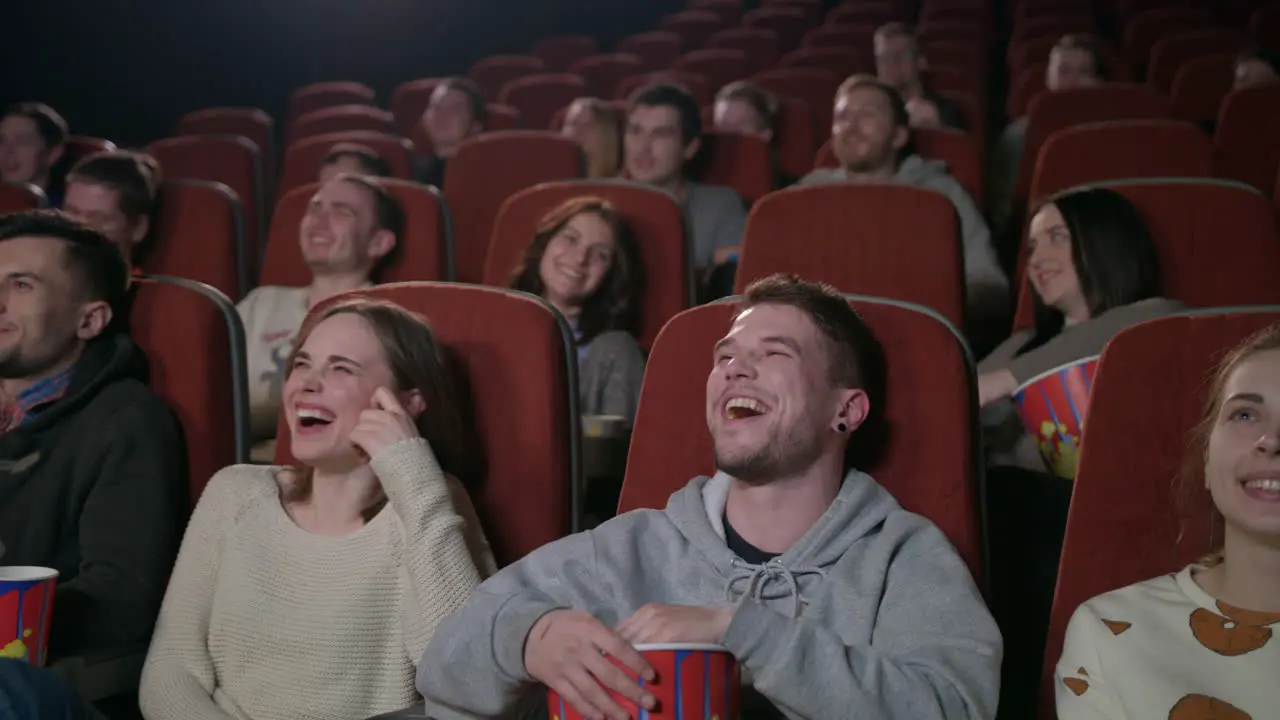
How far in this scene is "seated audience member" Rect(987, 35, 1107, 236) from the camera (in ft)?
13.2

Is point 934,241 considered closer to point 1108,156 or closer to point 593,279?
point 593,279

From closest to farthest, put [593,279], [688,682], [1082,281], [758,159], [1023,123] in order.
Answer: [688,682]
[1082,281]
[593,279]
[758,159]
[1023,123]

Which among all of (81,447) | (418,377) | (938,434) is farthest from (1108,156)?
(81,447)

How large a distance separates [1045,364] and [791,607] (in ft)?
2.90

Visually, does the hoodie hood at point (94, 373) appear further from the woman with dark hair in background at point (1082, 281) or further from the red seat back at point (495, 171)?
the red seat back at point (495, 171)

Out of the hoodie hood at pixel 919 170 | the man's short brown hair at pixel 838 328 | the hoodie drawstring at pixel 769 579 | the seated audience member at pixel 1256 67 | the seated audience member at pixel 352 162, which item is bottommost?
the hoodie drawstring at pixel 769 579

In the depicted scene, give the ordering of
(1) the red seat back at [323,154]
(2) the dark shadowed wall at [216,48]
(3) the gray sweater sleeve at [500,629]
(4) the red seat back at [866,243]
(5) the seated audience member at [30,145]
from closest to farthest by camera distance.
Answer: (3) the gray sweater sleeve at [500,629] < (4) the red seat back at [866,243] < (5) the seated audience member at [30,145] < (1) the red seat back at [323,154] < (2) the dark shadowed wall at [216,48]

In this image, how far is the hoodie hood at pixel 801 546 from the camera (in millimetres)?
1385

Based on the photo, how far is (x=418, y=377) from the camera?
1626 millimetres

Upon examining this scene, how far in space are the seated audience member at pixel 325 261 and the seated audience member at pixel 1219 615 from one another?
1.66 metres

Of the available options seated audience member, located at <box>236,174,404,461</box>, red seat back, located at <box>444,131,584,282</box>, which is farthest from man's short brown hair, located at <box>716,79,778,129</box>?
seated audience member, located at <box>236,174,404,461</box>

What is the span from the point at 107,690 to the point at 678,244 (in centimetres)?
125

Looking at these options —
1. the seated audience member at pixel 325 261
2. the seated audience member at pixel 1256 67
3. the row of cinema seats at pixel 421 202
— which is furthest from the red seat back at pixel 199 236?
the seated audience member at pixel 1256 67

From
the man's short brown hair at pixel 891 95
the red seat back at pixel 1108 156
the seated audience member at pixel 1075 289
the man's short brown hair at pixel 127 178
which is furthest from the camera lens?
Answer: the man's short brown hair at pixel 891 95
